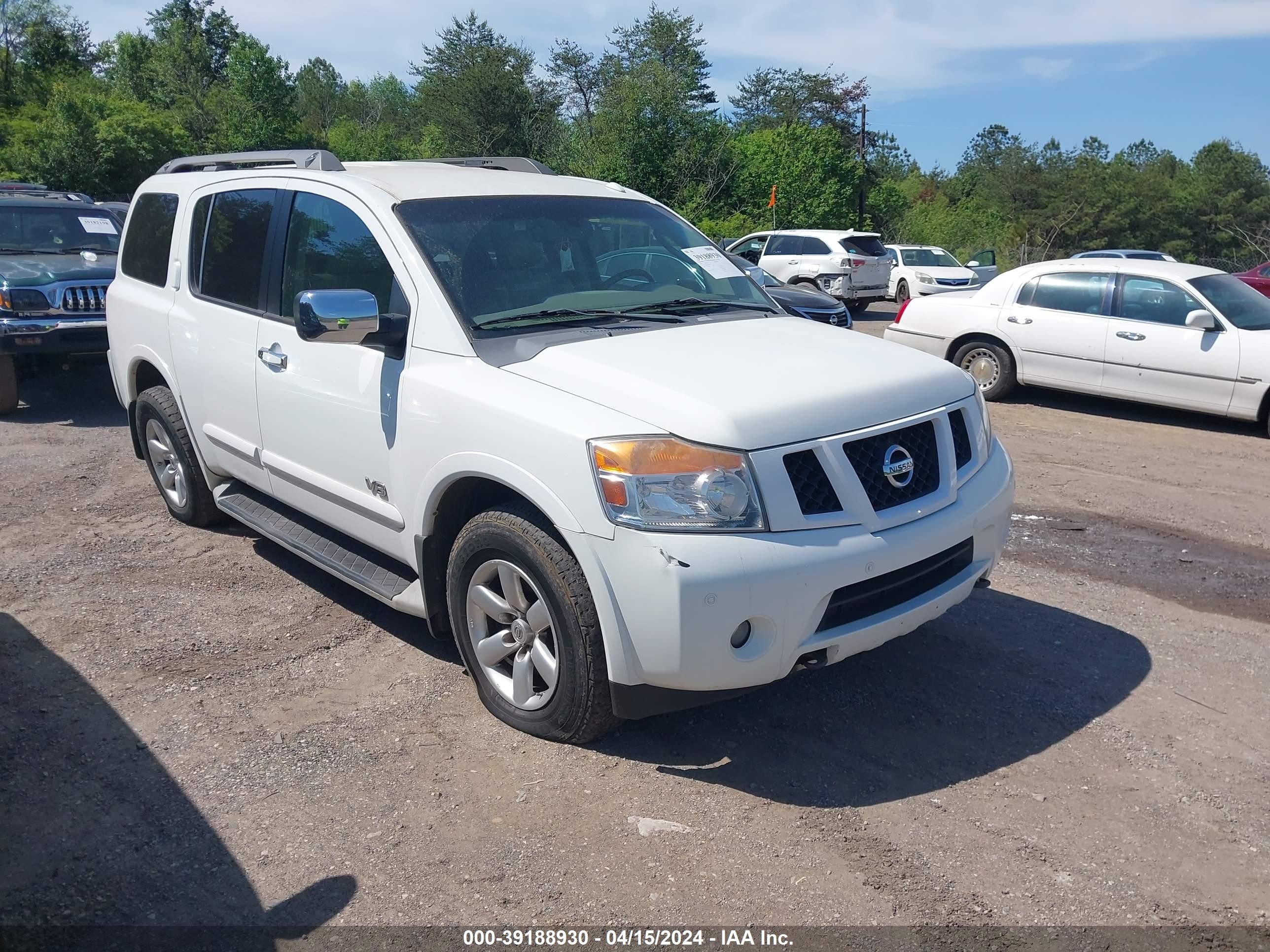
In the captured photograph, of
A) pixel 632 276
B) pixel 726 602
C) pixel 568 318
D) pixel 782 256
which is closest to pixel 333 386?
pixel 568 318

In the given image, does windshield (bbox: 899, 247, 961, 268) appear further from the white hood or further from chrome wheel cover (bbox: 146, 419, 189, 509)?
the white hood

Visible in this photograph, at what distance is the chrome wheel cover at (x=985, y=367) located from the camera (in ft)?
33.8

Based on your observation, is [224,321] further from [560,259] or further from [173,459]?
[560,259]

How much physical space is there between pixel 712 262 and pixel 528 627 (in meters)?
2.10

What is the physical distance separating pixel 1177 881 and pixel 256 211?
454 centimetres

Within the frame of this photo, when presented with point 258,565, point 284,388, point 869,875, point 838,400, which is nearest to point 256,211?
point 284,388

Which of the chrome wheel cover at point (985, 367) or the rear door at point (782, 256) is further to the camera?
the rear door at point (782, 256)

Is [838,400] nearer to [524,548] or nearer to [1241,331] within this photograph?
[524,548]

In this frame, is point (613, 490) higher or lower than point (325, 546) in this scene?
higher

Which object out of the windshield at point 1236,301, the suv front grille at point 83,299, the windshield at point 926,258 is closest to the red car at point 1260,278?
the windshield at point 926,258

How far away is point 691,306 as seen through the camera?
4.30 meters

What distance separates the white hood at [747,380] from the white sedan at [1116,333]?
6.25 m

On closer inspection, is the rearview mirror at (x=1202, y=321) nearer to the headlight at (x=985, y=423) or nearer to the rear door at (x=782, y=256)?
the headlight at (x=985, y=423)

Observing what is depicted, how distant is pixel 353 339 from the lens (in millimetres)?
3703
